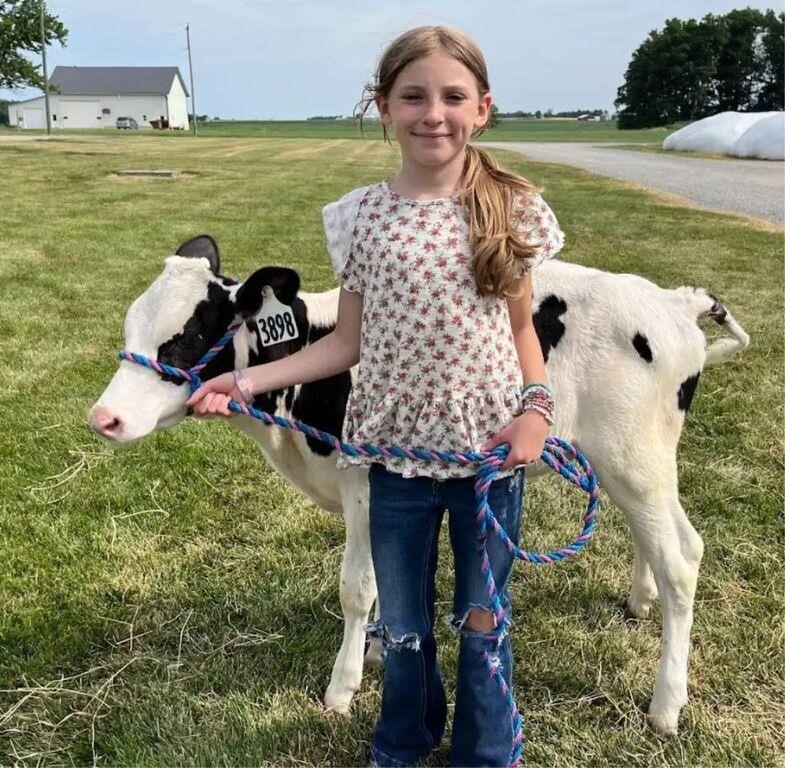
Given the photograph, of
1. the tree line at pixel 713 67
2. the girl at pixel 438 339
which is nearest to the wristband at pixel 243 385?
the girl at pixel 438 339

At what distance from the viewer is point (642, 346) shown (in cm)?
290

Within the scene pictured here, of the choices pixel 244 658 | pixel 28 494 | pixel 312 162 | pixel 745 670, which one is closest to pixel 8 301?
pixel 28 494

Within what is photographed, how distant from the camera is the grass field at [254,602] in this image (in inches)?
112

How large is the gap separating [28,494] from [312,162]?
86.2 feet

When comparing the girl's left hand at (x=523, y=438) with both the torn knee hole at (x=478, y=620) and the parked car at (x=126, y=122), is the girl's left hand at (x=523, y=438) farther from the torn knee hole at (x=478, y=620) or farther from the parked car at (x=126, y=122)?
the parked car at (x=126, y=122)

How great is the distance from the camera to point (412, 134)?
214 cm

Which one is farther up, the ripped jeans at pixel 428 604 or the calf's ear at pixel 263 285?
the calf's ear at pixel 263 285

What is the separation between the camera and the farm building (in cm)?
10631

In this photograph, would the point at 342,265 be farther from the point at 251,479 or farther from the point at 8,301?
the point at 8,301

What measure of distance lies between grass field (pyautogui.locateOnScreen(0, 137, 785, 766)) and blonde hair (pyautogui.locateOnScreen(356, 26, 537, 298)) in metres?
1.74

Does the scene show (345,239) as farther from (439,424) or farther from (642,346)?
(642,346)

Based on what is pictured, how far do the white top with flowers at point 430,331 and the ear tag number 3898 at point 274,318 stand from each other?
43cm

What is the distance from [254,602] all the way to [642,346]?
80.3 inches

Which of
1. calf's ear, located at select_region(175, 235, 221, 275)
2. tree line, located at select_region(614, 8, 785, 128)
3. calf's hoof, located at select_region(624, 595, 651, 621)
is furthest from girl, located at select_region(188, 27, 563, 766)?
tree line, located at select_region(614, 8, 785, 128)
